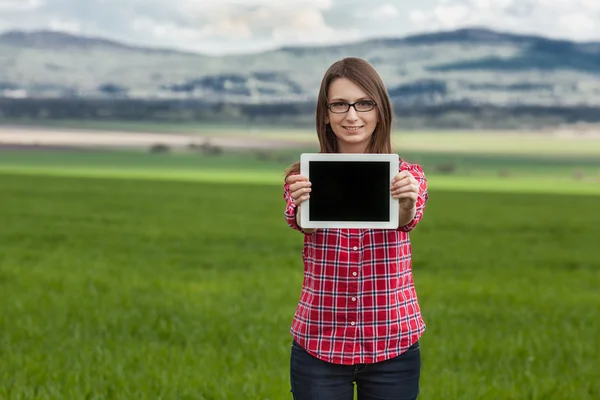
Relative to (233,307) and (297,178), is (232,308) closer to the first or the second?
(233,307)

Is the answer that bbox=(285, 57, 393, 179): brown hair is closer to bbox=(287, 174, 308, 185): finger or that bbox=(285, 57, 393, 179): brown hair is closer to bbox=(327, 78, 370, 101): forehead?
bbox=(327, 78, 370, 101): forehead

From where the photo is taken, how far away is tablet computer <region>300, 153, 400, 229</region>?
4.04 meters

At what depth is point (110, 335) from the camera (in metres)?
9.34

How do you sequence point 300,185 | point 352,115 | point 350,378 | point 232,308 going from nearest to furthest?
1. point 300,185
2. point 352,115
3. point 350,378
4. point 232,308

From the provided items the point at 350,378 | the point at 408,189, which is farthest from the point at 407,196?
the point at 350,378

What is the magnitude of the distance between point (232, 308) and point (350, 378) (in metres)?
6.63

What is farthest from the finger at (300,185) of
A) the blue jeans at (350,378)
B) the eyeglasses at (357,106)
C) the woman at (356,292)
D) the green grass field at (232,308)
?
the green grass field at (232,308)

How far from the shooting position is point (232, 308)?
10906mm

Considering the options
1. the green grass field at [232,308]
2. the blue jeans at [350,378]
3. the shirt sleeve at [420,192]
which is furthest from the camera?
the green grass field at [232,308]

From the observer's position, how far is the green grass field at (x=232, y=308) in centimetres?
759

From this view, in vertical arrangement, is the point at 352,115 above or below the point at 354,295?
above

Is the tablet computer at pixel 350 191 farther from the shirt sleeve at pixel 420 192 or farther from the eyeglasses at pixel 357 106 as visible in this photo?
the eyeglasses at pixel 357 106

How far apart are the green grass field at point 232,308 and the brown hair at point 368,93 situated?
2.99 meters

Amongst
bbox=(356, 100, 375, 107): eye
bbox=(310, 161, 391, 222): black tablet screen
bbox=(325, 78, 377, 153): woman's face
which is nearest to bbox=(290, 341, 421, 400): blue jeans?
bbox=(310, 161, 391, 222): black tablet screen
